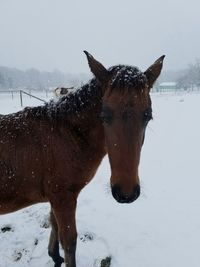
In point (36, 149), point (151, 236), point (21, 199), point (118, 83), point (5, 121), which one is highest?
point (118, 83)

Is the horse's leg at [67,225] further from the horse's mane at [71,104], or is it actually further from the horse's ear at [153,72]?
the horse's ear at [153,72]

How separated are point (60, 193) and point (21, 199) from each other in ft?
1.42

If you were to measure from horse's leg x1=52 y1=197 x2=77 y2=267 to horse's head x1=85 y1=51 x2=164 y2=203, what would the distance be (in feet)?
3.14

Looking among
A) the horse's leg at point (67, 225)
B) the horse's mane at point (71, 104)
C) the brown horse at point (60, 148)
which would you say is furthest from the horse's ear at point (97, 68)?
the horse's leg at point (67, 225)

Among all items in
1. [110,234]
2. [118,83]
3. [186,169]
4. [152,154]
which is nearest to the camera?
[118,83]

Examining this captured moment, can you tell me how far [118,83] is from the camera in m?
2.90

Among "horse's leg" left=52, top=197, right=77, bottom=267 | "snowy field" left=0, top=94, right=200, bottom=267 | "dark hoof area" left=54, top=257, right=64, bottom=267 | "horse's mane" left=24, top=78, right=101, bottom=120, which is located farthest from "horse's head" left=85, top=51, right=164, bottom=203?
"dark hoof area" left=54, top=257, right=64, bottom=267

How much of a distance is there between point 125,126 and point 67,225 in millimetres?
1527

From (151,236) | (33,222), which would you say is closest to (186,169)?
(151,236)

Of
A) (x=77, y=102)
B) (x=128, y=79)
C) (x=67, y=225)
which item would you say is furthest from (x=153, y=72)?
(x=67, y=225)

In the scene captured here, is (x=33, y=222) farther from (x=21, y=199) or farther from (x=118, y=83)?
(x=118, y=83)

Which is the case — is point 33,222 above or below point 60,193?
below

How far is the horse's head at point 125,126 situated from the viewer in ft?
9.12

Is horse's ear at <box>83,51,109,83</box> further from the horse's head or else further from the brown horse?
the horse's head
